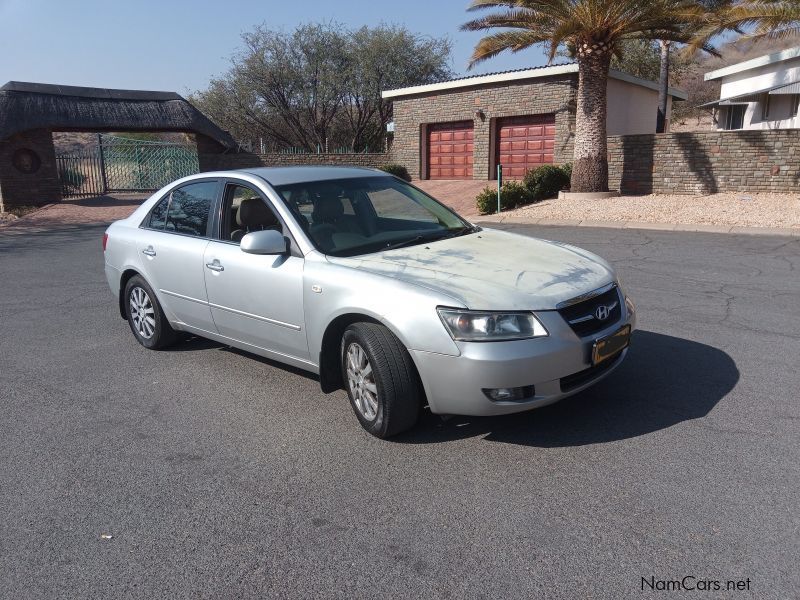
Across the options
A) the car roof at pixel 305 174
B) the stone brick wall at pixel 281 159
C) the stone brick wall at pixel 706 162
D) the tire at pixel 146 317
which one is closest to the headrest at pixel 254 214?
the car roof at pixel 305 174

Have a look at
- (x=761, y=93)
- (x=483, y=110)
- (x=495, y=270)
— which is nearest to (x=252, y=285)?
(x=495, y=270)

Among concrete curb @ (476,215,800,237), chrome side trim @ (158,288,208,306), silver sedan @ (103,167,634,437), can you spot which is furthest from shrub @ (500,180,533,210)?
chrome side trim @ (158,288,208,306)

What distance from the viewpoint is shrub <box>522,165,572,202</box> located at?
18891mm

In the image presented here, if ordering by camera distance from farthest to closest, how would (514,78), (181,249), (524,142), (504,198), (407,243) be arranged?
(524,142)
(514,78)
(504,198)
(181,249)
(407,243)

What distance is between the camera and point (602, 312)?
13.7ft

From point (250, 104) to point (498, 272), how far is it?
3352cm

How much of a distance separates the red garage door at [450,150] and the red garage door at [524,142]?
4.41ft

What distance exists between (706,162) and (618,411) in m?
15.4

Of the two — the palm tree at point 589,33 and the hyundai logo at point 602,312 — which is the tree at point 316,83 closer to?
the palm tree at point 589,33

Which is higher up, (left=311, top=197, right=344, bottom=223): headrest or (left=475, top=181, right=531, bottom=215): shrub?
(left=311, top=197, right=344, bottom=223): headrest

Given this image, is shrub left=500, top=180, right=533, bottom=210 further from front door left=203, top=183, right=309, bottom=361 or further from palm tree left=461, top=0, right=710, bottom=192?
front door left=203, top=183, right=309, bottom=361

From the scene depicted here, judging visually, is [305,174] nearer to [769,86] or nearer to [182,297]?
[182,297]

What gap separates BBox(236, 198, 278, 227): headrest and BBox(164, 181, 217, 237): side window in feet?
1.29

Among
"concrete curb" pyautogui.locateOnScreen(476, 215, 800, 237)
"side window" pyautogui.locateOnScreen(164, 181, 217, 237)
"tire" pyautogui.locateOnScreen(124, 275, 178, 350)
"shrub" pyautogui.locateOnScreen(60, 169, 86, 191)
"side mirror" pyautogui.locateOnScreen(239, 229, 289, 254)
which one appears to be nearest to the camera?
"side mirror" pyautogui.locateOnScreen(239, 229, 289, 254)
